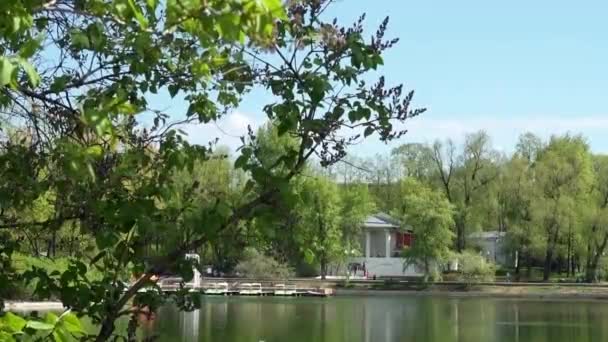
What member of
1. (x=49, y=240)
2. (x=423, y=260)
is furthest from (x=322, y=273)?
(x=49, y=240)

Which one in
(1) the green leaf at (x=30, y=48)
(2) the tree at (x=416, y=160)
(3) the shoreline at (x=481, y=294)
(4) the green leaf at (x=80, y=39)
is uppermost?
(2) the tree at (x=416, y=160)

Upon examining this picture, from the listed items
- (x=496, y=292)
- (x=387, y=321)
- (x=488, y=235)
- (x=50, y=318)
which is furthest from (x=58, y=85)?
(x=488, y=235)

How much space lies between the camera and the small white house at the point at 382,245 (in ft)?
213

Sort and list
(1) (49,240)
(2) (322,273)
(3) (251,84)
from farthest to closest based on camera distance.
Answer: (2) (322,273) < (1) (49,240) < (3) (251,84)

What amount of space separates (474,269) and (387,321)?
72.6 feet

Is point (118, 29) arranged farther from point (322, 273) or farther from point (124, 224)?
point (322, 273)

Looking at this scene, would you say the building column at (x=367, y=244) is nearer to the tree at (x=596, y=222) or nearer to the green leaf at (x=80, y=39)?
the tree at (x=596, y=222)

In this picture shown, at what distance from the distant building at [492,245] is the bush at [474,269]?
4.58 meters

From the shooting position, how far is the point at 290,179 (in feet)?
10.9

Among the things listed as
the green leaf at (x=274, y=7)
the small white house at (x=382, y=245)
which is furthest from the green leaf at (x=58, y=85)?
the small white house at (x=382, y=245)

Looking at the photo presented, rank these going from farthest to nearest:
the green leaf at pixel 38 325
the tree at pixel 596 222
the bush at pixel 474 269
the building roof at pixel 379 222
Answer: the building roof at pixel 379 222 → the bush at pixel 474 269 → the tree at pixel 596 222 → the green leaf at pixel 38 325

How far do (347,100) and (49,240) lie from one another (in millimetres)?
1913

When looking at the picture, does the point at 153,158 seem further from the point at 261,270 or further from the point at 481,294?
the point at 261,270

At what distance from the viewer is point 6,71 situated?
189 centimetres
